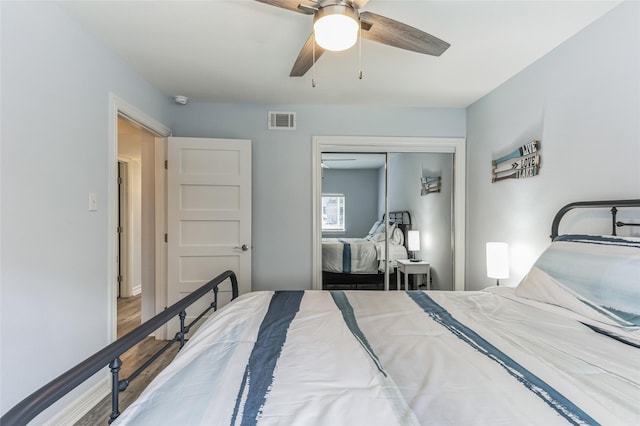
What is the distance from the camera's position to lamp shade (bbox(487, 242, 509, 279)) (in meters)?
2.38

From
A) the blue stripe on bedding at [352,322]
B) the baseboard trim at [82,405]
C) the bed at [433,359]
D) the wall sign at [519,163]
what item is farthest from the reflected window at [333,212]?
the baseboard trim at [82,405]

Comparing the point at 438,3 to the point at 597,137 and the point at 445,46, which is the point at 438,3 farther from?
the point at 597,137

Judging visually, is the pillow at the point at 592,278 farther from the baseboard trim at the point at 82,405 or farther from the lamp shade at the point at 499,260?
the baseboard trim at the point at 82,405

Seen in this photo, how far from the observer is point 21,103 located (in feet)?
4.75

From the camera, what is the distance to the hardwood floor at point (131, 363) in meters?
1.81

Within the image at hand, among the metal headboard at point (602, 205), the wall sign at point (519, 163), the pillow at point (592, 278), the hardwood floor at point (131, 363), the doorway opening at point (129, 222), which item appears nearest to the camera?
the pillow at point (592, 278)

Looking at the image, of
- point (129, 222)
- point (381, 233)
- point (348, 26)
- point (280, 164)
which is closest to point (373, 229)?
point (381, 233)

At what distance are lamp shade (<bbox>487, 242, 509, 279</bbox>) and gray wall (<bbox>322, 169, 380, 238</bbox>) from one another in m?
1.23

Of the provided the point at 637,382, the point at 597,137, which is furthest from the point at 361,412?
the point at 597,137

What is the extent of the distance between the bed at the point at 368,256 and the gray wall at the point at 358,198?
3.7 inches

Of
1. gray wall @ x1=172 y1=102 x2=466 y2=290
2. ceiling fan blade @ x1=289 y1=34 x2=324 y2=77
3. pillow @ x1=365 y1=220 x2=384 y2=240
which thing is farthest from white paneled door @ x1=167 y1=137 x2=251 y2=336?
pillow @ x1=365 y1=220 x2=384 y2=240

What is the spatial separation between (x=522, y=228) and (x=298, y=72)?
209 cm

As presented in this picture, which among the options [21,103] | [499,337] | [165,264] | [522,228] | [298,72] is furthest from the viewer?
[165,264]

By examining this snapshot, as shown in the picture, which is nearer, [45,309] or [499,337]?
[499,337]
